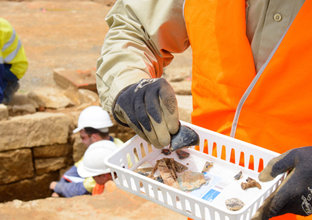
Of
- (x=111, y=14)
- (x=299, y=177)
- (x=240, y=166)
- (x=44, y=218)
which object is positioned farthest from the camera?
(x=44, y=218)

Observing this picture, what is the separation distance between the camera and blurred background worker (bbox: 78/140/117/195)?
422cm

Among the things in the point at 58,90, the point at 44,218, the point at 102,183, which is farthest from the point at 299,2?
the point at 58,90

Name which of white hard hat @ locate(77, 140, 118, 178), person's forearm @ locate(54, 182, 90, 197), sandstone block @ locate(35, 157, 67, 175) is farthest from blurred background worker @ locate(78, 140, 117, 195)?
sandstone block @ locate(35, 157, 67, 175)

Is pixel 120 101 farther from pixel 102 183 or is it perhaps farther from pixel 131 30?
pixel 102 183

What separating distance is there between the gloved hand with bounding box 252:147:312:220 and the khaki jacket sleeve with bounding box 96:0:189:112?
24.6 inches

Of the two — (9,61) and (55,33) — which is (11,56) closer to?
(9,61)

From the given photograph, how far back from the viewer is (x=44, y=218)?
2889mm

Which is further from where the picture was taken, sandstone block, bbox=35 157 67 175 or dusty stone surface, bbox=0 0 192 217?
sandstone block, bbox=35 157 67 175

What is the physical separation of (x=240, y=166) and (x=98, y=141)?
3014 mm

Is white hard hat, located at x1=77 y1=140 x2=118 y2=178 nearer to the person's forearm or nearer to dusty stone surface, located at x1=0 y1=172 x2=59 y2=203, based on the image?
the person's forearm

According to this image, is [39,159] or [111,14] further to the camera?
[39,159]

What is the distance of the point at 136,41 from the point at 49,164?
3535 mm

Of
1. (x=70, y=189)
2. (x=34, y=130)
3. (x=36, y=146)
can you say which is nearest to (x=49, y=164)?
(x=36, y=146)

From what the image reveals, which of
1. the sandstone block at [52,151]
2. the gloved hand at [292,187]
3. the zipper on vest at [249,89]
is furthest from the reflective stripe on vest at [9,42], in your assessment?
the gloved hand at [292,187]
